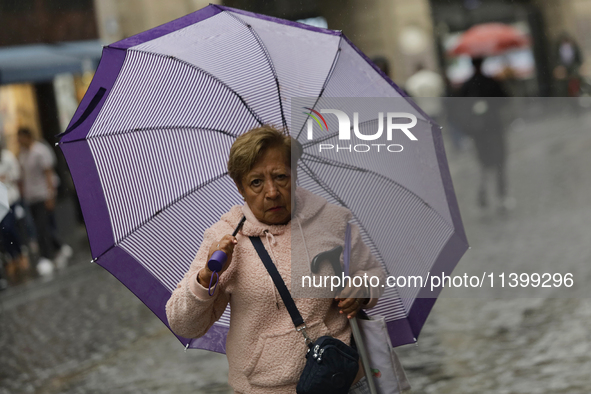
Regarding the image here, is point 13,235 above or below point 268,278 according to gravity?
below

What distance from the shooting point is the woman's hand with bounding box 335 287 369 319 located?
2209 mm

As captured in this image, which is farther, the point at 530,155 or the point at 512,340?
the point at 530,155

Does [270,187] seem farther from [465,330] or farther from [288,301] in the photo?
[465,330]

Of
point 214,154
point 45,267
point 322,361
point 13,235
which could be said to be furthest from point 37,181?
point 322,361

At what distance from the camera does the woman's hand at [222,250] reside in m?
2.10

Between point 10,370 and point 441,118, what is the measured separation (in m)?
3.95

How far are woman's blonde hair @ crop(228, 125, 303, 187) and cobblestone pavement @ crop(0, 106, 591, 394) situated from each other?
0.88m

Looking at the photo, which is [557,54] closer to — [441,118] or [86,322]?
[86,322]

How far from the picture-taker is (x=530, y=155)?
8.00m

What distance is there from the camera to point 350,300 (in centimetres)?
221

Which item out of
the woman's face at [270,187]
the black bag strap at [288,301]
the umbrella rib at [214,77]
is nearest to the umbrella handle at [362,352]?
the black bag strap at [288,301]

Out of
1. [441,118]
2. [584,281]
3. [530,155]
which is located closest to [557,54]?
[530,155]

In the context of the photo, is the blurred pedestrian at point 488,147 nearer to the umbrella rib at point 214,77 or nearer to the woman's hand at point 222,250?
the umbrella rib at point 214,77

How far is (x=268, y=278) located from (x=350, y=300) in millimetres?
255
